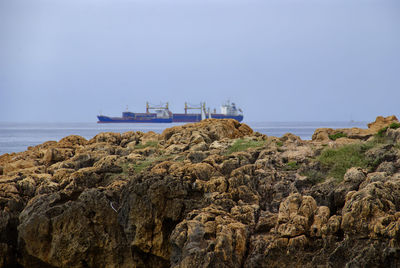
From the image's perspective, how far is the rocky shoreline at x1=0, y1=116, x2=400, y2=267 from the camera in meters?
10.0

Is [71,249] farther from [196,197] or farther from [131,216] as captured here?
[196,197]

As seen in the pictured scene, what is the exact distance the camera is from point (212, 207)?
1159 centimetres

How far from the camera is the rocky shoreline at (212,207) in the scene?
10.0 meters

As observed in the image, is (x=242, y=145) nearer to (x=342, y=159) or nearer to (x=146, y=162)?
(x=146, y=162)

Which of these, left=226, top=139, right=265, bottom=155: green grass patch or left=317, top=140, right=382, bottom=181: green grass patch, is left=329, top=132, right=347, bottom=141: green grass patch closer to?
left=226, top=139, right=265, bottom=155: green grass patch

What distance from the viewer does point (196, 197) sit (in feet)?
40.8

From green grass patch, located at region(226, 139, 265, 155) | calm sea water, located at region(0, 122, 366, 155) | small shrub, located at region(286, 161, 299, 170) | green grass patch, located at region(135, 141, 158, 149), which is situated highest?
green grass patch, located at region(226, 139, 265, 155)

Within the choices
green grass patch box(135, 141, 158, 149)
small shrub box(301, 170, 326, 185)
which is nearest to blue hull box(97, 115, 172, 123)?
green grass patch box(135, 141, 158, 149)

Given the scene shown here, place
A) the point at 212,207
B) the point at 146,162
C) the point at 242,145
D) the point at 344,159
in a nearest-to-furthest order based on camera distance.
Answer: the point at 212,207
the point at 344,159
the point at 146,162
the point at 242,145

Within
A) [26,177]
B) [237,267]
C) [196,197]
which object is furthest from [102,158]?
[237,267]

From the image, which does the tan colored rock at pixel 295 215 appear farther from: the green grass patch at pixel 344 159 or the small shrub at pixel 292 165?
the small shrub at pixel 292 165

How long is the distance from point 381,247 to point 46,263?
343 inches

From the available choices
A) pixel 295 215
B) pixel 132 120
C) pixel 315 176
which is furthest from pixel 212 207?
pixel 132 120

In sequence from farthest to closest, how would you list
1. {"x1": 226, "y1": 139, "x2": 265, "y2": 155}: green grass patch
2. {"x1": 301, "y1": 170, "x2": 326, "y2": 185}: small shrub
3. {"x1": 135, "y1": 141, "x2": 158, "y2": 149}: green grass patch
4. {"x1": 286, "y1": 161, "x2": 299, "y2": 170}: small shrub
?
1. {"x1": 135, "y1": 141, "x2": 158, "y2": 149}: green grass patch
2. {"x1": 226, "y1": 139, "x2": 265, "y2": 155}: green grass patch
3. {"x1": 286, "y1": 161, "x2": 299, "y2": 170}: small shrub
4. {"x1": 301, "y1": 170, "x2": 326, "y2": 185}: small shrub
